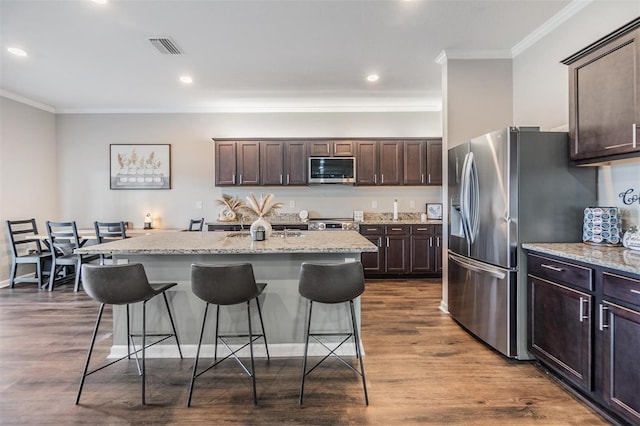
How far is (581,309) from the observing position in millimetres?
1945

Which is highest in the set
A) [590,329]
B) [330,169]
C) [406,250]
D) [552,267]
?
[330,169]

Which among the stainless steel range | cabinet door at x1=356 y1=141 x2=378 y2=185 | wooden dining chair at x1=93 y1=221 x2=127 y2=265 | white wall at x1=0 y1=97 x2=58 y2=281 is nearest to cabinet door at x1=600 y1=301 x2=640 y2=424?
the stainless steel range

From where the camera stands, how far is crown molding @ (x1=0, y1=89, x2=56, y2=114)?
468 cm

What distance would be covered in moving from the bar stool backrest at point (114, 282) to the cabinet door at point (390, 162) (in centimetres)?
406

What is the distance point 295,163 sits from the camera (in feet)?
17.5

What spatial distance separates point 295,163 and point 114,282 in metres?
3.62

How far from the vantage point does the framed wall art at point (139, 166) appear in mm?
5621

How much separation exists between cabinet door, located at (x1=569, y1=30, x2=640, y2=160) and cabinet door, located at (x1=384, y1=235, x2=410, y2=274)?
9.34ft

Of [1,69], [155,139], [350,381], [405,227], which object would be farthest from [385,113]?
[1,69]

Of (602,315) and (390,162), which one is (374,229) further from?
(602,315)

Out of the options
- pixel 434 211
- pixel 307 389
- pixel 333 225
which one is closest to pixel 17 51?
pixel 333 225

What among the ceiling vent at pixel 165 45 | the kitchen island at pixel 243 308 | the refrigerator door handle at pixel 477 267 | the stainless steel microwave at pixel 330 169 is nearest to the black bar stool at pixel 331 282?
the kitchen island at pixel 243 308

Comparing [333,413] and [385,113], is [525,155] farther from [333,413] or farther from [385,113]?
[385,113]

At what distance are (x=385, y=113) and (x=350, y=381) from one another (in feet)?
15.0
